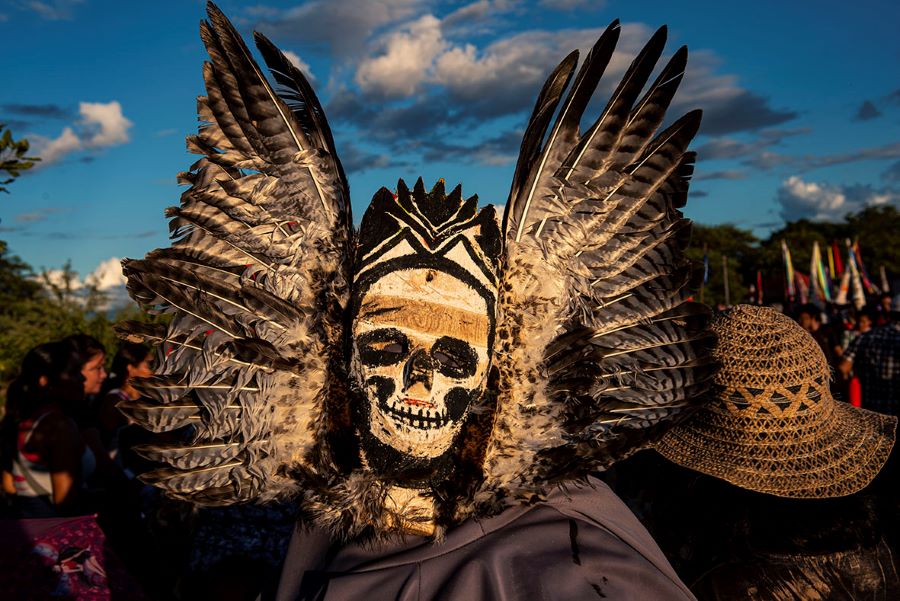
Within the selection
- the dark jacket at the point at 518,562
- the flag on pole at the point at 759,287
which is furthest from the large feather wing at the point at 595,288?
the flag on pole at the point at 759,287

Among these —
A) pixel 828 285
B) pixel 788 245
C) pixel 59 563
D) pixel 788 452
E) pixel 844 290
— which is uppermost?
pixel 788 245

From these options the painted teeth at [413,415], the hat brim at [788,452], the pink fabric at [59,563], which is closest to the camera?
the painted teeth at [413,415]

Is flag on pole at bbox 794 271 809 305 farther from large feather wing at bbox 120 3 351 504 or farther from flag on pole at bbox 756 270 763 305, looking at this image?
large feather wing at bbox 120 3 351 504

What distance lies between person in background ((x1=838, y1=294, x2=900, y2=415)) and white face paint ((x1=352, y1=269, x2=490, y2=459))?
13.5 feet

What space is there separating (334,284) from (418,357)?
41cm

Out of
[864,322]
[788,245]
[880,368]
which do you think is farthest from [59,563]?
[788,245]

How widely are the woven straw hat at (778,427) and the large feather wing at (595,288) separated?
0.15 meters

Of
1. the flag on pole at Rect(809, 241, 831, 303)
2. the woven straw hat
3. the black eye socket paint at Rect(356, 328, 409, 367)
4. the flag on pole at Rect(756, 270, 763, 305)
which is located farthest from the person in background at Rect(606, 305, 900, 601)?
the flag on pole at Rect(756, 270, 763, 305)

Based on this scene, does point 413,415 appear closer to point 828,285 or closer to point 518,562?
point 518,562

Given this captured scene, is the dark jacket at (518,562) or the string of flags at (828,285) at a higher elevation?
the string of flags at (828,285)

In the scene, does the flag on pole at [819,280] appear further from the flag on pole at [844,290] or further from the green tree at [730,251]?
the green tree at [730,251]

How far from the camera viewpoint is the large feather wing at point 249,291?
219cm

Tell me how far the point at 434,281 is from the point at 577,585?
91 cm

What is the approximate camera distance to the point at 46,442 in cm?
→ 385
